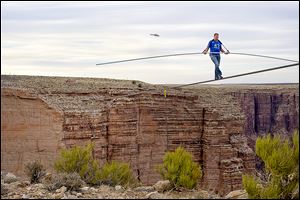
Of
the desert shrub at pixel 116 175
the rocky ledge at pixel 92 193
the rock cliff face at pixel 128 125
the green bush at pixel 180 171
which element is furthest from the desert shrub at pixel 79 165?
the rock cliff face at pixel 128 125

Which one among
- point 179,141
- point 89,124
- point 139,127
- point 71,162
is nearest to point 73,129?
point 89,124

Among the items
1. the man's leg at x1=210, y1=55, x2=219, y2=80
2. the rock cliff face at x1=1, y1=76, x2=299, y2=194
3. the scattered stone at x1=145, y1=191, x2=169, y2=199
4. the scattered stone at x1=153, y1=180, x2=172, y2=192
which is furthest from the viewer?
the rock cliff face at x1=1, y1=76, x2=299, y2=194

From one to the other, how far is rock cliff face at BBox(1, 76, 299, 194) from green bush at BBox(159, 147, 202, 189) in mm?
Answer: 9080

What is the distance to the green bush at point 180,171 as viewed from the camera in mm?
16500

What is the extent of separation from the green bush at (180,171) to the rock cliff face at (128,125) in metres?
9.08

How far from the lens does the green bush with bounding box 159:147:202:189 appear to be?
16.5 meters

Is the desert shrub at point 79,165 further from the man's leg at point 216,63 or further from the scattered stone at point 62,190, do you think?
the man's leg at point 216,63

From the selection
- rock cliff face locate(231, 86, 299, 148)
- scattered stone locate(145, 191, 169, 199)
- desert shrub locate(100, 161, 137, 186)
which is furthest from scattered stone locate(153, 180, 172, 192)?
rock cliff face locate(231, 86, 299, 148)

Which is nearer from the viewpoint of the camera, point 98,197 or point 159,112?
point 98,197

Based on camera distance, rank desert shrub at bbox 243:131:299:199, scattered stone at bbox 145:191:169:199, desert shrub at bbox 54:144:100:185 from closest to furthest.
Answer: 1. desert shrub at bbox 243:131:299:199
2. scattered stone at bbox 145:191:169:199
3. desert shrub at bbox 54:144:100:185

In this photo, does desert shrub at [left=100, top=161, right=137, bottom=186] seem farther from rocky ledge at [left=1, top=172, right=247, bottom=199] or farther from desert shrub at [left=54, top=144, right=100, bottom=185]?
rocky ledge at [left=1, top=172, right=247, bottom=199]

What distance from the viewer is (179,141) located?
38.8 meters

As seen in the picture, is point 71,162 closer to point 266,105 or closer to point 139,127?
point 139,127

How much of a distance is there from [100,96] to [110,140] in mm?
2666
